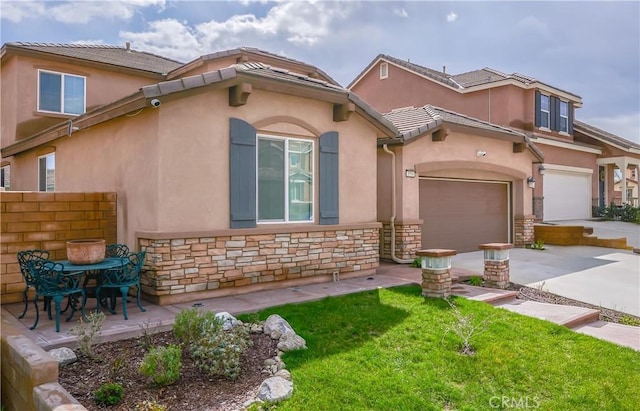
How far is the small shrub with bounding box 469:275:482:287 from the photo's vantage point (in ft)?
32.5

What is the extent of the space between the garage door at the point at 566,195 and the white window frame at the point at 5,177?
22186mm

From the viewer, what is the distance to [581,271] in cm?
1174

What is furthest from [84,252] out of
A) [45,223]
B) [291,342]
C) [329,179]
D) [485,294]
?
[485,294]

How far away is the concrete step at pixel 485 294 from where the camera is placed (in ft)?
27.8

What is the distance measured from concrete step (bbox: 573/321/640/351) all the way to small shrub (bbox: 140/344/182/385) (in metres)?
6.45

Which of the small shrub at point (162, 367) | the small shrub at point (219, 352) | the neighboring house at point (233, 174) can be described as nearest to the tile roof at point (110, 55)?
the neighboring house at point (233, 174)

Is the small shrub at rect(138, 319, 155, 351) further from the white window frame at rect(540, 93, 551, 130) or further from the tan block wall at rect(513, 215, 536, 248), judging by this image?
the white window frame at rect(540, 93, 551, 130)

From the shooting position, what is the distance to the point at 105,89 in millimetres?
16281

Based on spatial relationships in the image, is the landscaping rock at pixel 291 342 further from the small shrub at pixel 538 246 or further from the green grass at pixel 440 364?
the small shrub at pixel 538 246

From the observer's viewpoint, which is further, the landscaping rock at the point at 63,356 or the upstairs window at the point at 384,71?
the upstairs window at the point at 384,71

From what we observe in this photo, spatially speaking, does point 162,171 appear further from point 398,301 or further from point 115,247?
point 398,301

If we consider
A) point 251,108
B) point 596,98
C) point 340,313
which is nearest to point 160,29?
point 251,108

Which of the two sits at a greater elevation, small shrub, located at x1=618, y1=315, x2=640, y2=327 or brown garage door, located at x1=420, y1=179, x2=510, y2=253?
brown garage door, located at x1=420, y1=179, x2=510, y2=253

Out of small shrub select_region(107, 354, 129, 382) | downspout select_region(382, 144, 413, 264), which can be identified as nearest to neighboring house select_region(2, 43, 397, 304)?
downspout select_region(382, 144, 413, 264)
